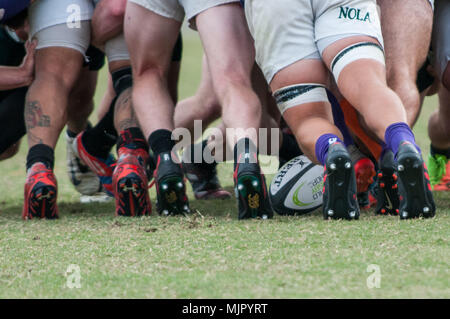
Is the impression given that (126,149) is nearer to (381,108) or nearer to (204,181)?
(204,181)

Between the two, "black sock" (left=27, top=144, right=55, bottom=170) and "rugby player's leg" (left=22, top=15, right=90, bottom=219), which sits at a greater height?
"rugby player's leg" (left=22, top=15, right=90, bottom=219)

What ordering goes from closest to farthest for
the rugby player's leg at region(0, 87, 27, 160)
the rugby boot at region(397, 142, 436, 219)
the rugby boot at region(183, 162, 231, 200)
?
the rugby boot at region(397, 142, 436, 219), the rugby player's leg at region(0, 87, 27, 160), the rugby boot at region(183, 162, 231, 200)

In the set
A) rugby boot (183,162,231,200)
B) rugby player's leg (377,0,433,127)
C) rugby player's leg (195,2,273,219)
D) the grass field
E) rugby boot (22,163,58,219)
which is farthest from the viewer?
rugby boot (183,162,231,200)

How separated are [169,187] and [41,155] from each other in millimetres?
646

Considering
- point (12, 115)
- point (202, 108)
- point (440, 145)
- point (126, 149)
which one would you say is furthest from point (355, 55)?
point (12, 115)

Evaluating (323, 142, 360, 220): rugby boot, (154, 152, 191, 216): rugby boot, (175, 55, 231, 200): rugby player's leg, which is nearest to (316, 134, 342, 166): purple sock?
(323, 142, 360, 220): rugby boot

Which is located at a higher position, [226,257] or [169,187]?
[169,187]

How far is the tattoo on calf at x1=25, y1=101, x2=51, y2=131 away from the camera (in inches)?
133

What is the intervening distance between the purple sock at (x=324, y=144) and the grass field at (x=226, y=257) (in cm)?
23

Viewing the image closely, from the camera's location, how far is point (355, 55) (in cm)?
267

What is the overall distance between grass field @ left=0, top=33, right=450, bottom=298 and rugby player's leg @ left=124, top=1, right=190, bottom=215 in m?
0.41

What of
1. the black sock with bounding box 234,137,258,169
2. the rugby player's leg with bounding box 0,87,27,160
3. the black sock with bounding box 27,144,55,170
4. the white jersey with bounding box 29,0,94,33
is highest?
the white jersey with bounding box 29,0,94,33

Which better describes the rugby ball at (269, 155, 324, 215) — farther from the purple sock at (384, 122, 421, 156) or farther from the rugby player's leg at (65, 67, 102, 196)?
the rugby player's leg at (65, 67, 102, 196)
